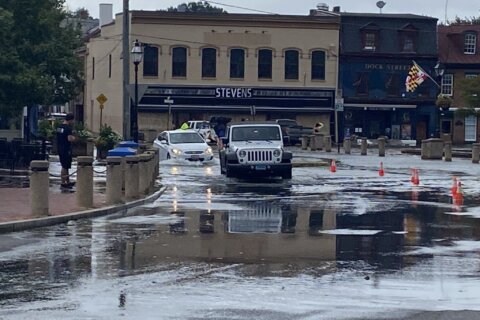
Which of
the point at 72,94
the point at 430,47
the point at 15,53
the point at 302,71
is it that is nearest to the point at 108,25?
the point at 302,71

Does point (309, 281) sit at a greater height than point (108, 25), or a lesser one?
lesser

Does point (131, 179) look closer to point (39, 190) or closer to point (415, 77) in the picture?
point (39, 190)

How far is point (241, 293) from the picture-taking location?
1145 centimetres

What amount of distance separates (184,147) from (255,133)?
8.60 m

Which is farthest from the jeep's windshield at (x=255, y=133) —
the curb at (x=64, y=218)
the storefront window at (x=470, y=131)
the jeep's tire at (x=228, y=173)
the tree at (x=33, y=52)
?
the storefront window at (x=470, y=131)

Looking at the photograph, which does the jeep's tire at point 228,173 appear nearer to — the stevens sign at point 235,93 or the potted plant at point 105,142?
the potted plant at point 105,142

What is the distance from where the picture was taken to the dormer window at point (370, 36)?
7938 cm

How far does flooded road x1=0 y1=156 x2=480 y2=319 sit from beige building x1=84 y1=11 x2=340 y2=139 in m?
51.4

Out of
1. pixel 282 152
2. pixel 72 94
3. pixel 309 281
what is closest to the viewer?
pixel 309 281

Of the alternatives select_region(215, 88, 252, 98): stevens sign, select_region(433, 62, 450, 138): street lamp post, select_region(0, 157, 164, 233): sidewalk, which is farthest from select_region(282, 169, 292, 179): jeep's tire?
select_region(433, 62, 450, 138): street lamp post

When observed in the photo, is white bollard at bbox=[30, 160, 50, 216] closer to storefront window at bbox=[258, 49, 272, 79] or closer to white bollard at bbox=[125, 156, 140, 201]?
white bollard at bbox=[125, 156, 140, 201]

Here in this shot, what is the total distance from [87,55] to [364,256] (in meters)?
72.8

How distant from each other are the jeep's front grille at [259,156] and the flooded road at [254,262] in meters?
7.19

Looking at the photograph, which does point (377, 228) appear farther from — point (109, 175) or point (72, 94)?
point (72, 94)
